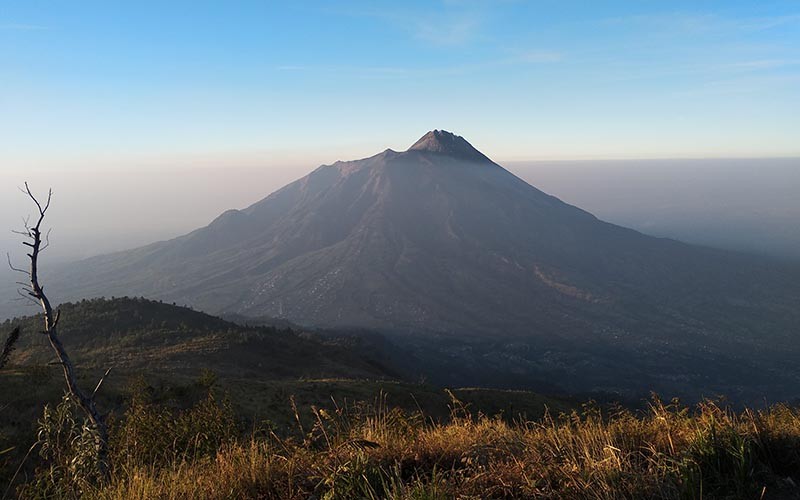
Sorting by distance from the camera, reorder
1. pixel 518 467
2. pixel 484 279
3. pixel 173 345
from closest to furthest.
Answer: pixel 518 467, pixel 173 345, pixel 484 279

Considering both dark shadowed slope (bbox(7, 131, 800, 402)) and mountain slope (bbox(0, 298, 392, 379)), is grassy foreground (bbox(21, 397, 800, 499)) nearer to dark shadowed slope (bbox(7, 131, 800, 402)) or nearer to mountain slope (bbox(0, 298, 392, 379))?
mountain slope (bbox(0, 298, 392, 379))

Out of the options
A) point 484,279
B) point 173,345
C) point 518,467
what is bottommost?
point 484,279

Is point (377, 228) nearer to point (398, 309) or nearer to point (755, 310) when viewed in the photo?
point (398, 309)

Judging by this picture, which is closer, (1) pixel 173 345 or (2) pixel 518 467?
(2) pixel 518 467

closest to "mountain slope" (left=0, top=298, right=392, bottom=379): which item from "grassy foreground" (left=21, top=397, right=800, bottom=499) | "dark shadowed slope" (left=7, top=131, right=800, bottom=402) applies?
"grassy foreground" (left=21, top=397, right=800, bottom=499)

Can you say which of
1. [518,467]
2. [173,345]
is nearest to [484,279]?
[173,345]

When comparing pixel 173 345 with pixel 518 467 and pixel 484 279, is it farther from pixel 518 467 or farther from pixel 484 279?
pixel 484 279

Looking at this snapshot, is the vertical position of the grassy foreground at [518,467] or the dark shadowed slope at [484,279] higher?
the grassy foreground at [518,467]

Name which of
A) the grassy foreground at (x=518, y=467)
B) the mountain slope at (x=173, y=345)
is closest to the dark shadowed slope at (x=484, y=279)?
the mountain slope at (x=173, y=345)

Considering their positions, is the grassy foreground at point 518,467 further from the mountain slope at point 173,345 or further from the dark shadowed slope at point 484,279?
the dark shadowed slope at point 484,279
